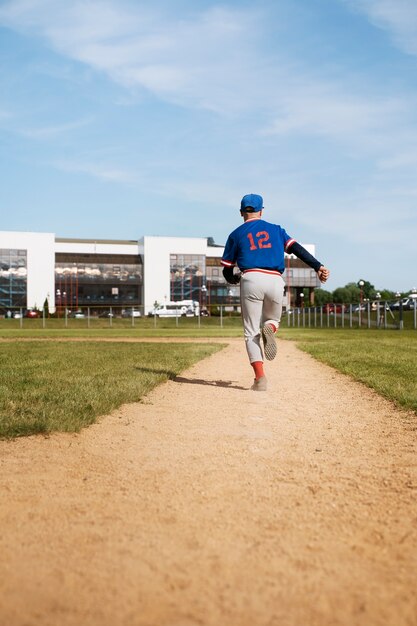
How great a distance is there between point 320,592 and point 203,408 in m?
4.23

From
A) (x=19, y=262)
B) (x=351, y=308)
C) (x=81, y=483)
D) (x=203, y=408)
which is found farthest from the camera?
(x=19, y=262)

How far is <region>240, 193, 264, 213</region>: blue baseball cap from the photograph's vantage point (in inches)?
310

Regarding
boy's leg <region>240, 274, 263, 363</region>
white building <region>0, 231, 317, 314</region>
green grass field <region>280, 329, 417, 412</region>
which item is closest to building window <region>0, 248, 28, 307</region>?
white building <region>0, 231, 317, 314</region>

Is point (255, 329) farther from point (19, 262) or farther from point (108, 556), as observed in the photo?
point (19, 262)

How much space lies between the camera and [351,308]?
45.3 meters

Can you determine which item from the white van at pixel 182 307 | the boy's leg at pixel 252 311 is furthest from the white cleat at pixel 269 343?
the white van at pixel 182 307

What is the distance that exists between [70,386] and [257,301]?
2439 mm

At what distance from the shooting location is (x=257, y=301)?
7.82 m

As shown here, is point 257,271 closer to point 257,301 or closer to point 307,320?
point 257,301

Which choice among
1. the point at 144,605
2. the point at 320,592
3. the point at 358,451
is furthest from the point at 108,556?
the point at 358,451

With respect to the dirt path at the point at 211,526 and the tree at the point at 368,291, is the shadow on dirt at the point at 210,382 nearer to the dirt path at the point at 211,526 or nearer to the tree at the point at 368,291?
the dirt path at the point at 211,526

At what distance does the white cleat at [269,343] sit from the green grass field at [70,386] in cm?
147

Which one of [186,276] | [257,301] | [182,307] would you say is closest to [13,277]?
[182,307]

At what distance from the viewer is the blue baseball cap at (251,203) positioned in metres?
7.88
